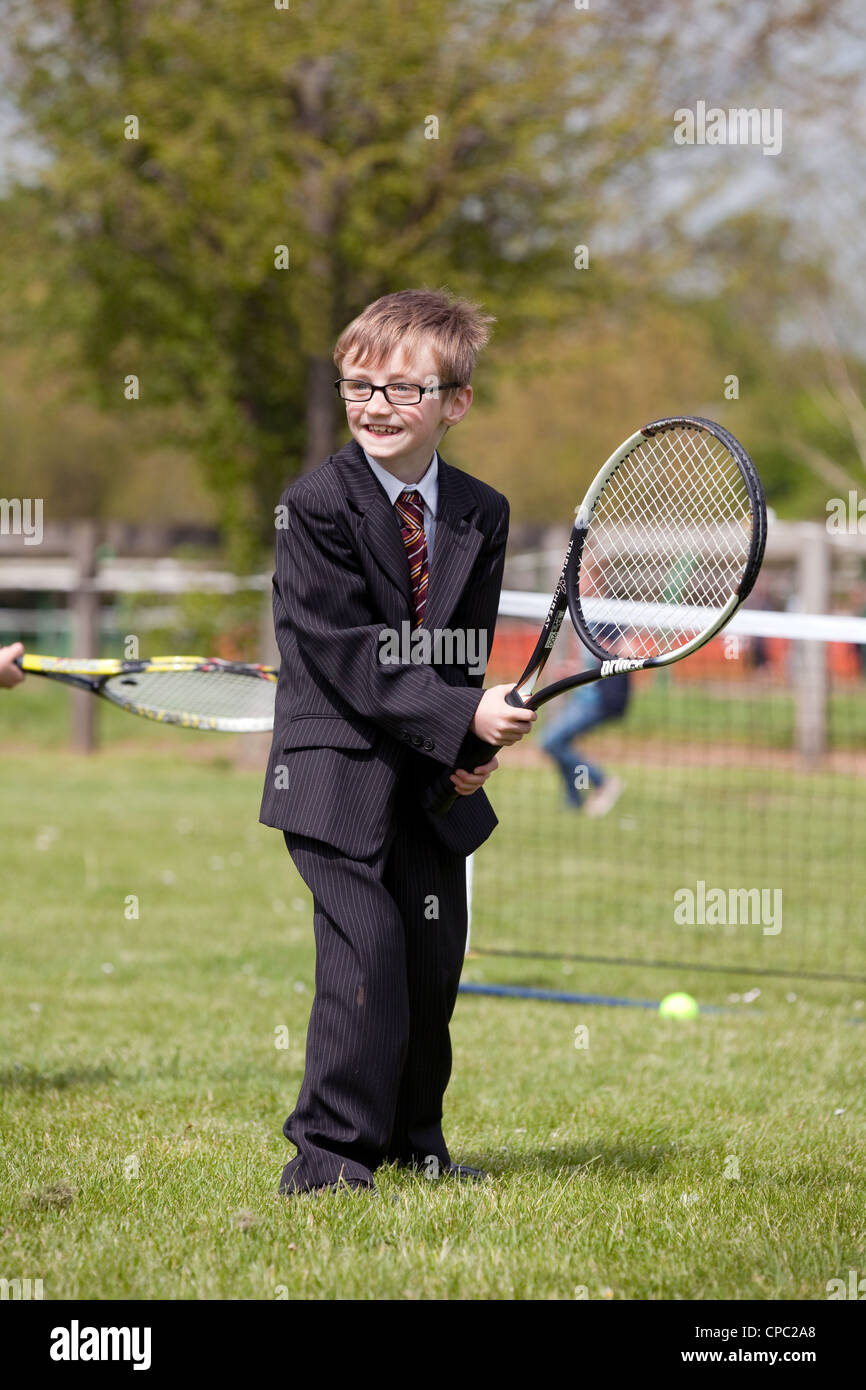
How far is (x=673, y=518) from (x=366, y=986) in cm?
140

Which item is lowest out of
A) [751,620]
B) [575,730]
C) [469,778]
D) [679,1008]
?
[679,1008]

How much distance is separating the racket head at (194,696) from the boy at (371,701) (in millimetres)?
1077

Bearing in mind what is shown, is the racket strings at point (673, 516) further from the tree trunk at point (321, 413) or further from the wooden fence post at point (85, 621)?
the wooden fence post at point (85, 621)

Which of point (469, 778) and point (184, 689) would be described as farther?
point (184, 689)

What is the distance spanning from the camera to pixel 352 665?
11.5 ft

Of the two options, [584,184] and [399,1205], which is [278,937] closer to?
[399,1205]

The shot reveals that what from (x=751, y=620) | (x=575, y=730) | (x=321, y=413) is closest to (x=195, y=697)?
(x=751, y=620)

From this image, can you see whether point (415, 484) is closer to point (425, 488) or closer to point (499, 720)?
point (425, 488)

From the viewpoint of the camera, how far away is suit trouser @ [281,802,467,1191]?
355 cm

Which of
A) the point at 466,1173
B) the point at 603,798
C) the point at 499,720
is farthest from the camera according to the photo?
the point at 603,798

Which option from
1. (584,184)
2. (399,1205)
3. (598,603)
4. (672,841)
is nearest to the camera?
(399,1205)

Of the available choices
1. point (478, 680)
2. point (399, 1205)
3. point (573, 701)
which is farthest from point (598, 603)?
point (573, 701)

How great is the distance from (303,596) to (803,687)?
13.0 metres

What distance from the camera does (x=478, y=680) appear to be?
3.80 meters
